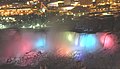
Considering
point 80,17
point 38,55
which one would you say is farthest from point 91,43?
point 38,55

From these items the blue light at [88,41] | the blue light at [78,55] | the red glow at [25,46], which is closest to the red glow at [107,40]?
the blue light at [88,41]

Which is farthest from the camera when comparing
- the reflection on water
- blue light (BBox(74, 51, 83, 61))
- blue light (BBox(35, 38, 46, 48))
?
blue light (BBox(35, 38, 46, 48))

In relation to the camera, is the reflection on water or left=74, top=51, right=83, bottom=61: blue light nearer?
left=74, top=51, right=83, bottom=61: blue light

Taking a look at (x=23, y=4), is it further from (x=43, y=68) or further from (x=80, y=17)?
(x=43, y=68)

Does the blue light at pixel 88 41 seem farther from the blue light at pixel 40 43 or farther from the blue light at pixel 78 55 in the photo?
the blue light at pixel 40 43

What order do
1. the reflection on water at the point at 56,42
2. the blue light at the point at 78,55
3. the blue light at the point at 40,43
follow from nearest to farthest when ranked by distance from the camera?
the blue light at the point at 78,55
the reflection on water at the point at 56,42
the blue light at the point at 40,43

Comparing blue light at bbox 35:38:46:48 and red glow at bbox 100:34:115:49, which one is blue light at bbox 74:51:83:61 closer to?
red glow at bbox 100:34:115:49

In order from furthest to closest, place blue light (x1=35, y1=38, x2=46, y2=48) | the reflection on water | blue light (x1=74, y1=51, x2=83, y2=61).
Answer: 1. blue light (x1=35, y1=38, x2=46, y2=48)
2. the reflection on water
3. blue light (x1=74, y1=51, x2=83, y2=61)

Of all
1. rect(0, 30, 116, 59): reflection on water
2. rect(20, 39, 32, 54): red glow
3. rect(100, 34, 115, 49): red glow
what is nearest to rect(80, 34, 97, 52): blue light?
rect(0, 30, 116, 59): reflection on water
